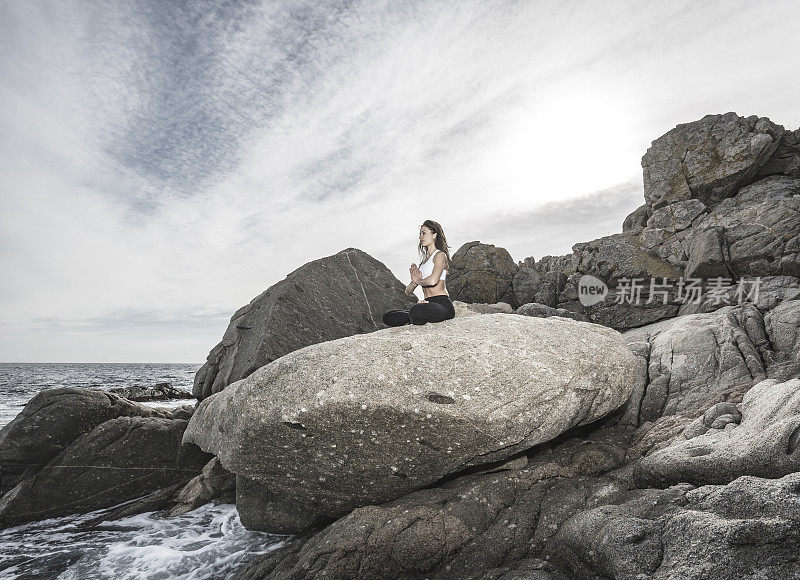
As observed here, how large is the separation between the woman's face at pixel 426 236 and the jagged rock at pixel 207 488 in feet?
26.7

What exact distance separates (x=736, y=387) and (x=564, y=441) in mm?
3694

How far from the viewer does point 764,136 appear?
78.5ft

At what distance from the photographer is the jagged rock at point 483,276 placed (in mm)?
29922

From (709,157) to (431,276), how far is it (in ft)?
88.9

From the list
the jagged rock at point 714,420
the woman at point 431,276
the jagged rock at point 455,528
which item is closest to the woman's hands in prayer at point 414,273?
the woman at point 431,276

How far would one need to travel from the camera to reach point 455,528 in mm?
5938

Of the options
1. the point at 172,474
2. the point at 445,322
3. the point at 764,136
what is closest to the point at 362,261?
the point at 445,322

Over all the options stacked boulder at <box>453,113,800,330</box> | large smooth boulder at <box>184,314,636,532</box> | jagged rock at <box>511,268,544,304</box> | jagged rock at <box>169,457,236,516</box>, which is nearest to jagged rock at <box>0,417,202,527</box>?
jagged rock at <box>169,457,236,516</box>

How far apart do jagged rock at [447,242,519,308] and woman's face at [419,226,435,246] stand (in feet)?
70.7

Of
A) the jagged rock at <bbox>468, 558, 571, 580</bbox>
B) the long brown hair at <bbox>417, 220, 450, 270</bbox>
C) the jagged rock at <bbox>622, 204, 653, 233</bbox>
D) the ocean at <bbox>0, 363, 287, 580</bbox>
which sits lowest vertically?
the ocean at <bbox>0, 363, 287, 580</bbox>

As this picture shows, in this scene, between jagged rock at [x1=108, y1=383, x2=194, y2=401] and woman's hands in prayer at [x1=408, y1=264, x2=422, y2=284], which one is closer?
woman's hands in prayer at [x1=408, y1=264, x2=422, y2=284]

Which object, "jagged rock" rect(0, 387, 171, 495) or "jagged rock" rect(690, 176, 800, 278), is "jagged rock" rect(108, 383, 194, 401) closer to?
"jagged rock" rect(0, 387, 171, 495)

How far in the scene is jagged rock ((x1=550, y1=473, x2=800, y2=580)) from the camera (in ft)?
10.8

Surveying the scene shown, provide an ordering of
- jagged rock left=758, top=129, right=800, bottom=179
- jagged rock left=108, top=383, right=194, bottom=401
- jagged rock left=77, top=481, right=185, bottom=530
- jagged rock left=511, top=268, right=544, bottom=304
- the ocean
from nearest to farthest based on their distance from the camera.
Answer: the ocean
jagged rock left=77, top=481, right=185, bottom=530
jagged rock left=758, top=129, right=800, bottom=179
jagged rock left=511, top=268, right=544, bottom=304
jagged rock left=108, top=383, right=194, bottom=401
